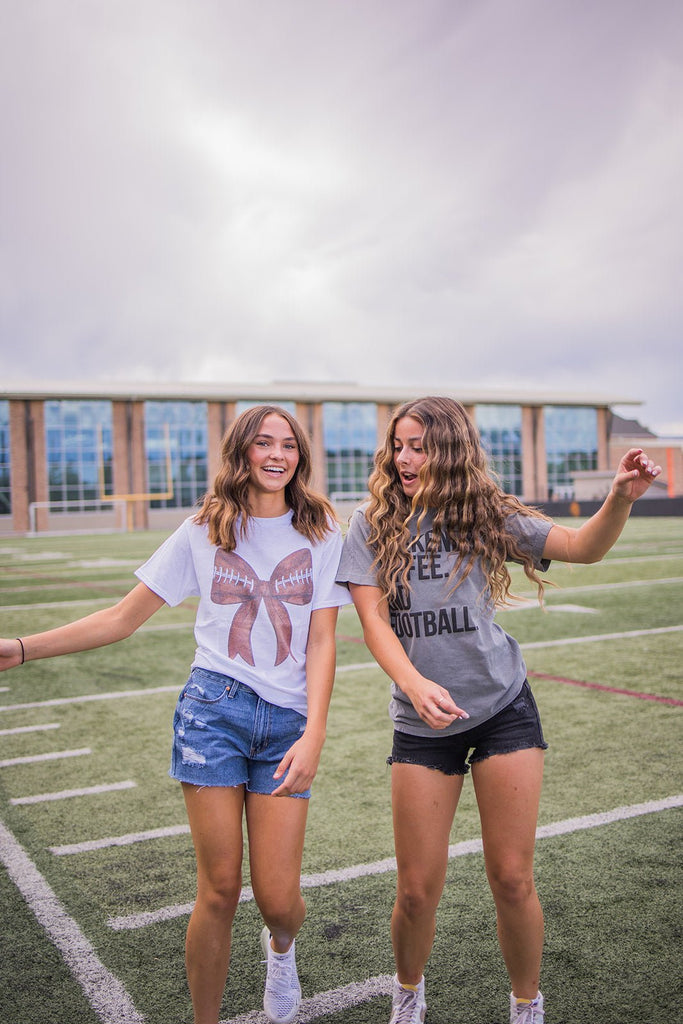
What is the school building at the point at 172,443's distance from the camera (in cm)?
4594

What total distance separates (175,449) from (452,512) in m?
47.4

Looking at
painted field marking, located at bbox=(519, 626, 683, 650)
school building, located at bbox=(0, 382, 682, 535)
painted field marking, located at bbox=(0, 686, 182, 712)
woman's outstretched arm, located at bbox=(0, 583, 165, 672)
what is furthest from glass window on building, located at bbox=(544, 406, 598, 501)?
woman's outstretched arm, located at bbox=(0, 583, 165, 672)

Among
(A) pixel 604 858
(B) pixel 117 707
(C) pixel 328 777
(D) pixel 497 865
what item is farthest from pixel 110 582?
(D) pixel 497 865

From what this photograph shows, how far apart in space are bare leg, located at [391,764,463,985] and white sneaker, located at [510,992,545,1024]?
0.97 ft

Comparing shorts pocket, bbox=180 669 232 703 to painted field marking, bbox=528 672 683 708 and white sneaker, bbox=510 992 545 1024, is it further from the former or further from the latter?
painted field marking, bbox=528 672 683 708

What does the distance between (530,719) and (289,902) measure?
861mm

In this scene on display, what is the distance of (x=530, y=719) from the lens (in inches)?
96.2

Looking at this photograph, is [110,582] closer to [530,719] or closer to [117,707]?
[117,707]

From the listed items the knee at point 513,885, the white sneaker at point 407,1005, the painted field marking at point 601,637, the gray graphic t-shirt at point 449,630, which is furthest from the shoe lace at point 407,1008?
the painted field marking at point 601,637

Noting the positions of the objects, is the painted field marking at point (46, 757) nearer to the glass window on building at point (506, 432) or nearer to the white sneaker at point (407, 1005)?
the white sneaker at point (407, 1005)

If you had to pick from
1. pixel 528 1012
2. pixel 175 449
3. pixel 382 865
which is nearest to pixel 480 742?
pixel 528 1012

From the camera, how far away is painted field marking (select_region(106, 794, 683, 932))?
3.29 m

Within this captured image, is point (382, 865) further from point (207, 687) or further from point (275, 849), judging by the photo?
point (207, 687)

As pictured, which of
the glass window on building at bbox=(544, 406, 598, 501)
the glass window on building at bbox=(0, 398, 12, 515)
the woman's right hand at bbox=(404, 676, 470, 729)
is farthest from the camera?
the glass window on building at bbox=(544, 406, 598, 501)
